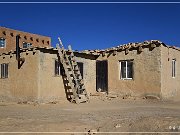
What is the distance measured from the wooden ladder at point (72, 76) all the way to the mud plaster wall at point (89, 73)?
1554 mm

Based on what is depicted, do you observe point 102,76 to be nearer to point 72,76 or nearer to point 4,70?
point 72,76

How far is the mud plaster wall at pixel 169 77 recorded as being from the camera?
16203 mm

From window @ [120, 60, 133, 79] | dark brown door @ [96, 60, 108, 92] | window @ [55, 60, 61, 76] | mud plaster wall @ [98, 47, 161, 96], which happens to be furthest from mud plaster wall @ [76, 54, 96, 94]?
window @ [120, 60, 133, 79]

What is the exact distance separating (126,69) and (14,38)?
16.2 m

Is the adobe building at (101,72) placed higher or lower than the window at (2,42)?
lower

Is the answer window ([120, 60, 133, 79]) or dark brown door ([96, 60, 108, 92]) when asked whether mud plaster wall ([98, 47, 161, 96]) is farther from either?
dark brown door ([96, 60, 108, 92])

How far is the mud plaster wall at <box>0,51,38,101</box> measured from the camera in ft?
50.8

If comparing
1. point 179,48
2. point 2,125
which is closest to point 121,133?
point 2,125

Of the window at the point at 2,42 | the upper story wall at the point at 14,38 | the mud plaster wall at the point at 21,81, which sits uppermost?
the upper story wall at the point at 14,38

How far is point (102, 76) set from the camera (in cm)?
1955

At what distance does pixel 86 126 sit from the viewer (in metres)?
8.02

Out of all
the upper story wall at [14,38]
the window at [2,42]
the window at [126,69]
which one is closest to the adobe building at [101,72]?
the window at [126,69]

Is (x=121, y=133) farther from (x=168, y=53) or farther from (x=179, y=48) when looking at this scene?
(x=179, y=48)

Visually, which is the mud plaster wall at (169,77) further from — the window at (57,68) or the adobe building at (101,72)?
the window at (57,68)
